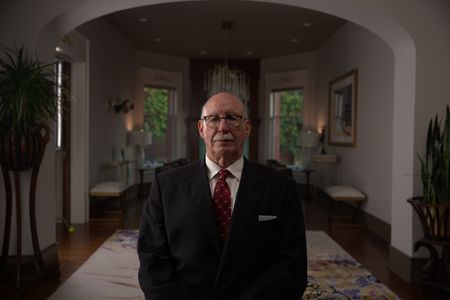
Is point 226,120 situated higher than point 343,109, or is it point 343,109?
point 343,109

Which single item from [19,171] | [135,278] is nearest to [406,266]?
[135,278]

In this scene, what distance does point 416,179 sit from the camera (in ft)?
13.6

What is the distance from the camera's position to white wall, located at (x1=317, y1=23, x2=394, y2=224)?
19.4 ft

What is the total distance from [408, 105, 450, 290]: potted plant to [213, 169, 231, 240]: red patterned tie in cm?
241

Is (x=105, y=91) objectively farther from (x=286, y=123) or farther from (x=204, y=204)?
(x=204, y=204)

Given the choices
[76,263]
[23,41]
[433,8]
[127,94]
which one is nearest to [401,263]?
[433,8]

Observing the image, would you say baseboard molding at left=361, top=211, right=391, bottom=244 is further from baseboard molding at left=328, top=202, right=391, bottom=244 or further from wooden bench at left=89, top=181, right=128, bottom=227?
wooden bench at left=89, top=181, right=128, bottom=227

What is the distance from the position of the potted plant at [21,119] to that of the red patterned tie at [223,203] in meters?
2.31

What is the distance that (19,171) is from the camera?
385cm

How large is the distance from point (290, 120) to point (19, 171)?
8.30 metres

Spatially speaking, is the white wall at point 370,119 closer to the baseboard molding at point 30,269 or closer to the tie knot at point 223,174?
the baseboard molding at point 30,269

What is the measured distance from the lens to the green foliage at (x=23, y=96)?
143 inches

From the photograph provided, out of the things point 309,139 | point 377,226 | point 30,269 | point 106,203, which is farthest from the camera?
point 309,139

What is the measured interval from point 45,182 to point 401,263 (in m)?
3.43
